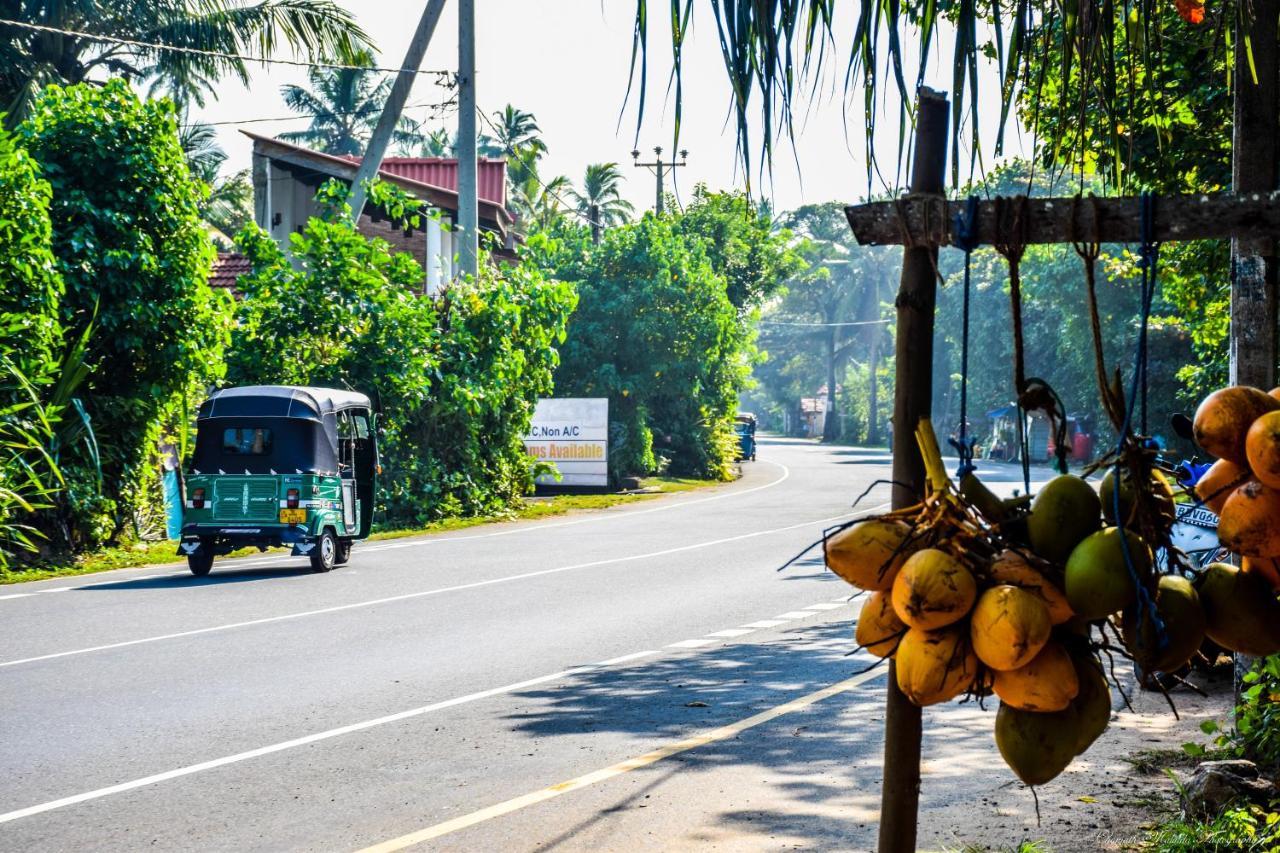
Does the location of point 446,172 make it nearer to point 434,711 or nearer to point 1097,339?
point 434,711

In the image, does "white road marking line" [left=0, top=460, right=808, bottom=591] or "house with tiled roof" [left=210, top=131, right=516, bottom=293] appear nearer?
"white road marking line" [left=0, top=460, right=808, bottom=591]

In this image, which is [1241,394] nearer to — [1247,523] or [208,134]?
[1247,523]

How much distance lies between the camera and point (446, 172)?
4112 centimetres

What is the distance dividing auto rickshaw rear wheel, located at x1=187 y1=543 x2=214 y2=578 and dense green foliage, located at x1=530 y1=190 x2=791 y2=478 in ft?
66.3

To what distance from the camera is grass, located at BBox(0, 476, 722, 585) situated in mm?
17525

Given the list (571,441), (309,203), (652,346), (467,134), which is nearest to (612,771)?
(467,134)

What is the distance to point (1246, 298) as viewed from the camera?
6.52 m

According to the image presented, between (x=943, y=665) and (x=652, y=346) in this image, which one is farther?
(x=652, y=346)

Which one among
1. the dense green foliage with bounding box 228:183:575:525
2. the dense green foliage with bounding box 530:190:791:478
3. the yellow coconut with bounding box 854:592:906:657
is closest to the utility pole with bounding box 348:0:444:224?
the dense green foliage with bounding box 228:183:575:525

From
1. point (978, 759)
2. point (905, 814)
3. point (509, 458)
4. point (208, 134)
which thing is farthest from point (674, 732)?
point (208, 134)

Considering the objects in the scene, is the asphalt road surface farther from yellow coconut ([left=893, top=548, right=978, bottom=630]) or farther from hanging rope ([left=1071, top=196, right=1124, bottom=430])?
yellow coconut ([left=893, top=548, right=978, bottom=630])

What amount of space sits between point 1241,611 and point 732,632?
10.2m

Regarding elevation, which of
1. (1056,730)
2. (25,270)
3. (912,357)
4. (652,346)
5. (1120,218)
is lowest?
(1056,730)

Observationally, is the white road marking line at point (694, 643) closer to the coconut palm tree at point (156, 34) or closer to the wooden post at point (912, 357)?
the wooden post at point (912, 357)
